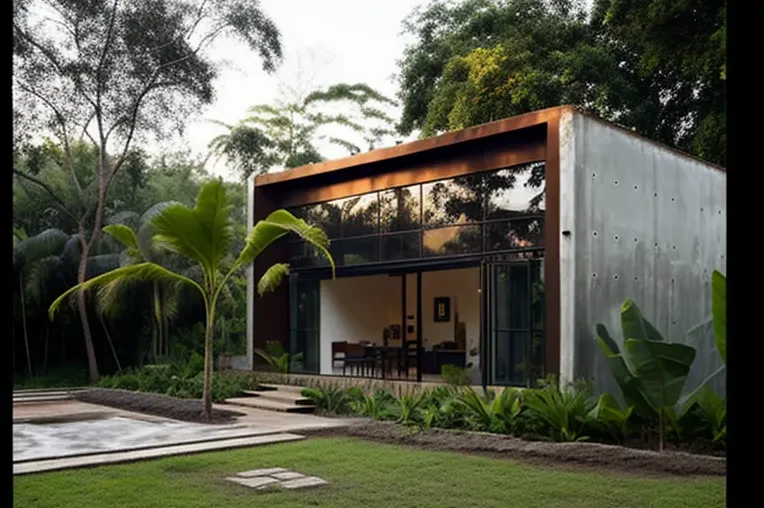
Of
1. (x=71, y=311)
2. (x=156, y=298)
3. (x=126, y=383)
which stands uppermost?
(x=156, y=298)

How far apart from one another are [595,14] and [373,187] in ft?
34.0

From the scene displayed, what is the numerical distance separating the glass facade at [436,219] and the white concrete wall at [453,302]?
129 inches

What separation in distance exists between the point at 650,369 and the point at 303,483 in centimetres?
374

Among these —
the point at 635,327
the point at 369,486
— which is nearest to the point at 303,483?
the point at 369,486

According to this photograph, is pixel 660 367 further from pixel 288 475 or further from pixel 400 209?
pixel 400 209


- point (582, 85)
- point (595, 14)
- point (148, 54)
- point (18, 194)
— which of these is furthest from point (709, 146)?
point (18, 194)

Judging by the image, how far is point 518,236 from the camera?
12430 mm

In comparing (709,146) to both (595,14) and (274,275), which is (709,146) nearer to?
(595,14)

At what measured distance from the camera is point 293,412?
13031 mm

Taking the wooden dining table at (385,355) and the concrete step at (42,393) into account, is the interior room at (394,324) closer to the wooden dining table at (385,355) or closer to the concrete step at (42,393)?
the wooden dining table at (385,355)

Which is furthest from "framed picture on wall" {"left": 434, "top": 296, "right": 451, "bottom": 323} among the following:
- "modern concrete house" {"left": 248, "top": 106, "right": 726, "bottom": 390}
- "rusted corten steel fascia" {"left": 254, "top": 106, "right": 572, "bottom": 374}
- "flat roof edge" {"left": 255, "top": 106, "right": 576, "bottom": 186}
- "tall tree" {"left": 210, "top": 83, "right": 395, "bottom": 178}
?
"tall tree" {"left": 210, "top": 83, "right": 395, "bottom": 178}

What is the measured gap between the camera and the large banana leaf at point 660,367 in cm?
805

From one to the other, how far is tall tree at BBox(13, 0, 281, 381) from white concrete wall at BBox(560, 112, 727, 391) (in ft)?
38.3

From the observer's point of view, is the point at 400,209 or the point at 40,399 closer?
the point at 400,209
